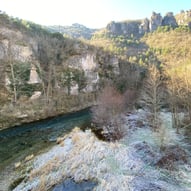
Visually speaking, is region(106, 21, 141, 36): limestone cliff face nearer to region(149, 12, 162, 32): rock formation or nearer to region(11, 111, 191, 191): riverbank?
region(149, 12, 162, 32): rock formation

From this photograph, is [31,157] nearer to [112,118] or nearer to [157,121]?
[112,118]

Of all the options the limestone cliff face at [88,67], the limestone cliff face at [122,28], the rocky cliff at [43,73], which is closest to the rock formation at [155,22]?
the limestone cliff face at [122,28]

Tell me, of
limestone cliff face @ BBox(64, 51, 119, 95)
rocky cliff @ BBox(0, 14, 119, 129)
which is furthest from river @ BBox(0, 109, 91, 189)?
limestone cliff face @ BBox(64, 51, 119, 95)

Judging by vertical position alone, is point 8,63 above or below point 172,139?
above

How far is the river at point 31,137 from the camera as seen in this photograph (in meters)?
29.5

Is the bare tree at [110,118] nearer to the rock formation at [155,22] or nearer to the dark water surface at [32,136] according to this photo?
the dark water surface at [32,136]

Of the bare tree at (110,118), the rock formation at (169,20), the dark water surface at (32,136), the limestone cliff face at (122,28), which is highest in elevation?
the rock formation at (169,20)

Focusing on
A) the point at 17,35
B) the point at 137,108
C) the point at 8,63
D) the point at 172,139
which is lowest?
the point at 137,108

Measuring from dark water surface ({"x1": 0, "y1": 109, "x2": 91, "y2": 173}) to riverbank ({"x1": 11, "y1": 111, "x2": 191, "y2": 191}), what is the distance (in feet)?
11.4

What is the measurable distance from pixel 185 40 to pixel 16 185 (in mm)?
138518

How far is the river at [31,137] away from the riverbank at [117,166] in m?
2.98

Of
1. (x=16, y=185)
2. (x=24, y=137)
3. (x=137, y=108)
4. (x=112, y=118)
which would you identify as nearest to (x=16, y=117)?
(x=24, y=137)

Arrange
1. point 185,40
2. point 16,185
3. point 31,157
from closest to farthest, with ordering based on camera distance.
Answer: point 16,185 → point 31,157 → point 185,40

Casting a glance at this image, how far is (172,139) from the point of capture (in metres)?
32.0
